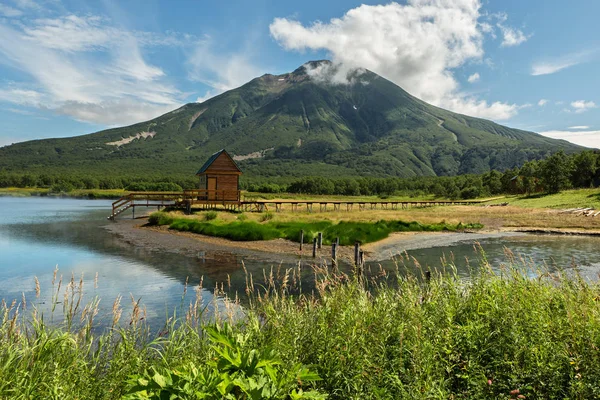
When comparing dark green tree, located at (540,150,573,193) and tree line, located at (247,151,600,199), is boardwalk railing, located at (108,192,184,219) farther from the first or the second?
tree line, located at (247,151,600,199)

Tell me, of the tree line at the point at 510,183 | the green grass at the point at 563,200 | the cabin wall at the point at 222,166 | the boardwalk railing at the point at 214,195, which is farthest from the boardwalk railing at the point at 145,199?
the tree line at the point at 510,183

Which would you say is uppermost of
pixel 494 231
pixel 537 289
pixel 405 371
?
pixel 537 289

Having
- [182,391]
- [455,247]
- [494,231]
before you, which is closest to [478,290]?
[182,391]

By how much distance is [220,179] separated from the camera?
53.5 m

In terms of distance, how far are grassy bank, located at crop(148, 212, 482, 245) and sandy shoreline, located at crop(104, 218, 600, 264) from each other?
87 centimetres

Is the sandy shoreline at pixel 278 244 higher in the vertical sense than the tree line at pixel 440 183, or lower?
lower

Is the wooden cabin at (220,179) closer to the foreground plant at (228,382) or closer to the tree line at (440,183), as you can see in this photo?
the foreground plant at (228,382)

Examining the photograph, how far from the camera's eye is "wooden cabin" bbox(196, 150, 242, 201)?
173 feet

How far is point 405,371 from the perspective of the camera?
200 inches

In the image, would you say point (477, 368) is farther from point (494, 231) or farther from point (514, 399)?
point (494, 231)

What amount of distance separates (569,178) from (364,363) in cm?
9453

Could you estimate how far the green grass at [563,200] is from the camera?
191 feet

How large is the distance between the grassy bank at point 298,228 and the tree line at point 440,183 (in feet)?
158

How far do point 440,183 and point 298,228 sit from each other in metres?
97.0
